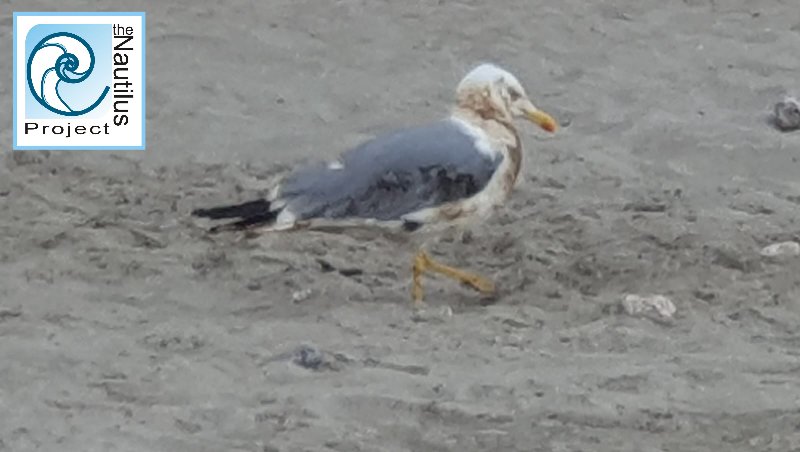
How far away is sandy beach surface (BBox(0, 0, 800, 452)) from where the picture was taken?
15.5 feet

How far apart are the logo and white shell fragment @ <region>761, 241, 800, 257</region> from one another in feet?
7.74

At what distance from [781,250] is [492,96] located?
40.5 inches

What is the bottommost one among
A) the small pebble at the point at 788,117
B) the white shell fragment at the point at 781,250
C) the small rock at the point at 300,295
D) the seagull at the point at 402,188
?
the small rock at the point at 300,295

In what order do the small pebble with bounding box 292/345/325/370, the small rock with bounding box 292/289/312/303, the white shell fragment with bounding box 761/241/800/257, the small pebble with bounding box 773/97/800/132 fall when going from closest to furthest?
the small pebble with bounding box 292/345/325/370 < the small rock with bounding box 292/289/312/303 < the white shell fragment with bounding box 761/241/800/257 < the small pebble with bounding box 773/97/800/132

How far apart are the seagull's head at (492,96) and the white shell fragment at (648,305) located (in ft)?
1.99

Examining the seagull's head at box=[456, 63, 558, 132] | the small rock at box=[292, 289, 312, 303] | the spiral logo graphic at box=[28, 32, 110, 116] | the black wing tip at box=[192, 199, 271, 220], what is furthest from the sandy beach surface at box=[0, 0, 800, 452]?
the seagull's head at box=[456, 63, 558, 132]

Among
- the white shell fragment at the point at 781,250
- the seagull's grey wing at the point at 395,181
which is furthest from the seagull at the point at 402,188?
the white shell fragment at the point at 781,250

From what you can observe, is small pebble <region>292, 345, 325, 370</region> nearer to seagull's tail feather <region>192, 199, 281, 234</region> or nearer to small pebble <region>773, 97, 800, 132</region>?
seagull's tail feather <region>192, 199, 281, 234</region>

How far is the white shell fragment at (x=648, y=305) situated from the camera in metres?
5.45

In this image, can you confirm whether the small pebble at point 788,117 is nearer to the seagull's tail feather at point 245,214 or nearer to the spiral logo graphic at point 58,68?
the seagull's tail feather at point 245,214

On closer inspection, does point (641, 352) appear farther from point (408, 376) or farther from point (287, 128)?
point (287, 128)

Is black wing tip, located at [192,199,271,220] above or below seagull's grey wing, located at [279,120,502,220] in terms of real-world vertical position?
below

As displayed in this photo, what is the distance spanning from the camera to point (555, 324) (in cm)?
541

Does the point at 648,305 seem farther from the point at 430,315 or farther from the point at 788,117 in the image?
the point at 788,117
